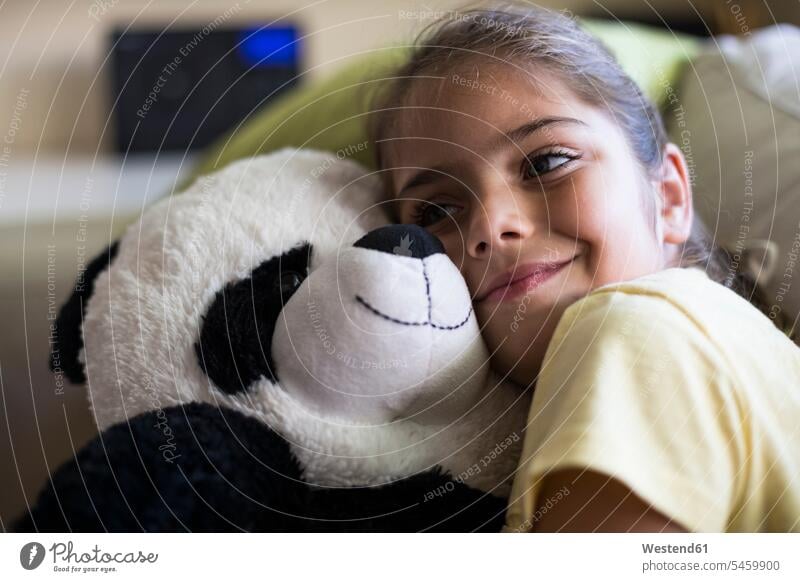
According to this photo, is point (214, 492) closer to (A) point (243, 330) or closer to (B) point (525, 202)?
(A) point (243, 330)

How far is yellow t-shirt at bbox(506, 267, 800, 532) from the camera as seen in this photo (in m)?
0.32

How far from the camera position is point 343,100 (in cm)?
60

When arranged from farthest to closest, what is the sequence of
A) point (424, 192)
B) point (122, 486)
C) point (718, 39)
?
point (718, 39), point (424, 192), point (122, 486)

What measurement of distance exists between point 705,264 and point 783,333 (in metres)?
0.08

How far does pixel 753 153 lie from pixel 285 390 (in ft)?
1.17

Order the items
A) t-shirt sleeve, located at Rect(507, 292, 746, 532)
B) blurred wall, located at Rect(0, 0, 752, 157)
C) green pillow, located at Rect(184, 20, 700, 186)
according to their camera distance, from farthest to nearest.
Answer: green pillow, located at Rect(184, 20, 700, 186) < blurred wall, located at Rect(0, 0, 752, 157) < t-shirt sleeve, located at Rect(507, 292, 746, 532)

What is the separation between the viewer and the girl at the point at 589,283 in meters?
0.33

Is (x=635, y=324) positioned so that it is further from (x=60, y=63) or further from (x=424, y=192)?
(x=60, y=63)

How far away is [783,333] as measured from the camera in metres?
0.40

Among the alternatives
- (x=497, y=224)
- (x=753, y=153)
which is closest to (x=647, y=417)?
(x=497, y=224)

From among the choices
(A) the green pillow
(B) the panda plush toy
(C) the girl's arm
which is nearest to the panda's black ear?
(B) the panda plush toy

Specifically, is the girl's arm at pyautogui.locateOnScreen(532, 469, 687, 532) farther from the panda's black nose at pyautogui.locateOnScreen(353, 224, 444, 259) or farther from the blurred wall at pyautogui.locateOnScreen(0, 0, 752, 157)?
the blurred wall at pyautogui.locateOnScreen(0, 0, 752, 157)

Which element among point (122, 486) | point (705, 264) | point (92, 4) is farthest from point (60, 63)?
point (705, 264)

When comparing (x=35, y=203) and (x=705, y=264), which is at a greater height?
(x=35, y=203)
